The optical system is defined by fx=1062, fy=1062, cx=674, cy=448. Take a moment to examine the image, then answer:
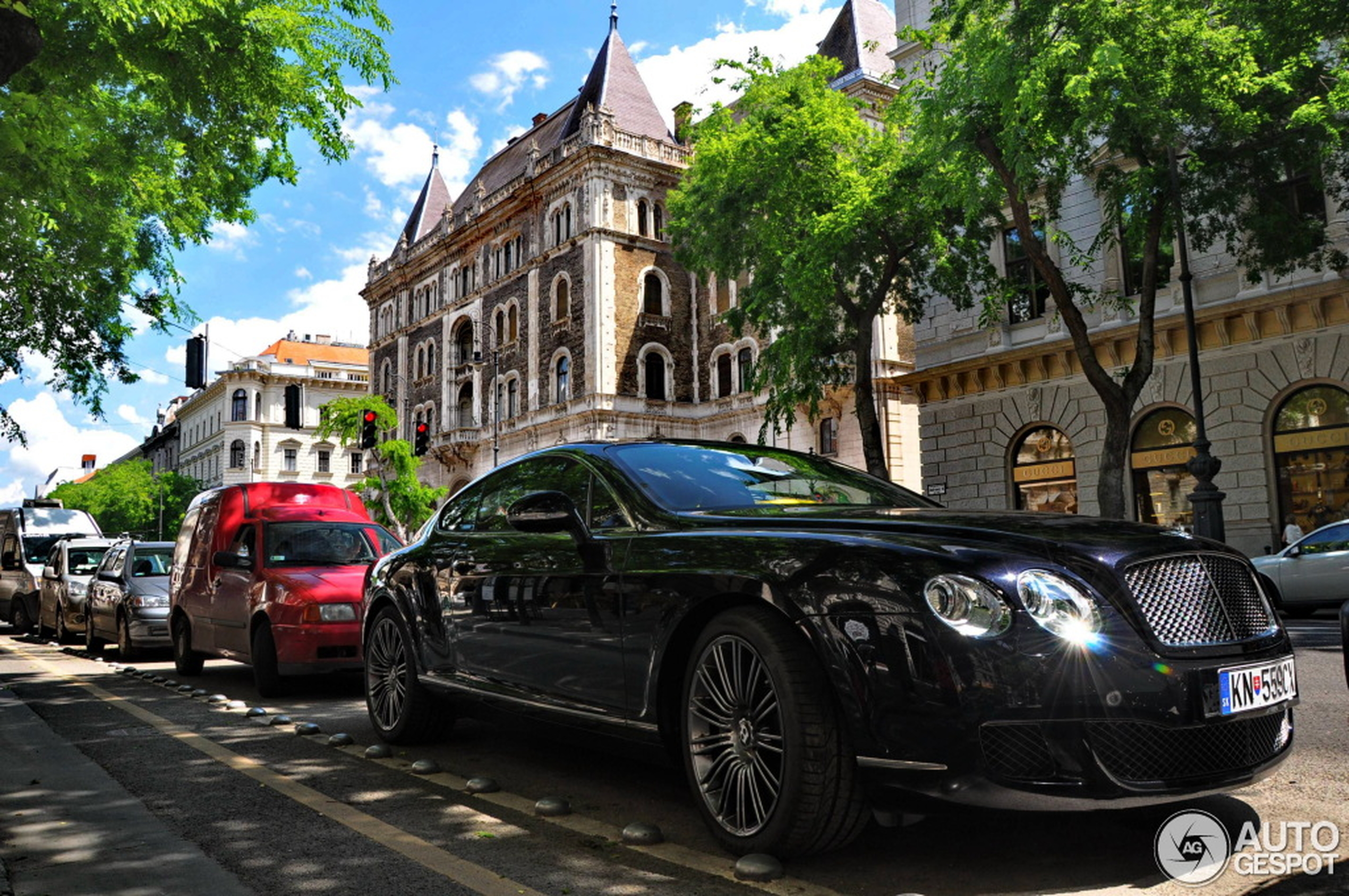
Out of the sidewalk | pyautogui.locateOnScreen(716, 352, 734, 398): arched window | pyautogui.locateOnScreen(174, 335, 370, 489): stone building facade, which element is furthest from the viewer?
pyautogui.locateOnScreen(174, 335, 370, 489): stone building facade

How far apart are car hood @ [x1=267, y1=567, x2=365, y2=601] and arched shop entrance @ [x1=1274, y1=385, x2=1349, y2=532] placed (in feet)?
62.0

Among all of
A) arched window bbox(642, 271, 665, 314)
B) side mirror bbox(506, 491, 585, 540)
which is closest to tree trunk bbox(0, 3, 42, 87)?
side mirror bbox(506, 491, 585, 540)

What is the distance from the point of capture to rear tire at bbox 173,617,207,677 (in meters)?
11.0

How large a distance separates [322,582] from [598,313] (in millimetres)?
37230

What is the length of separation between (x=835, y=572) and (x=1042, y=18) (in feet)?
44.9

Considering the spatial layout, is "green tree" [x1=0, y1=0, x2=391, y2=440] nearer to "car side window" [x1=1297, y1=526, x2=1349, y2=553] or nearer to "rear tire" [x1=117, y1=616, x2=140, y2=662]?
"rear tire" [x1=117, y1=616, x2=140, y2=662]

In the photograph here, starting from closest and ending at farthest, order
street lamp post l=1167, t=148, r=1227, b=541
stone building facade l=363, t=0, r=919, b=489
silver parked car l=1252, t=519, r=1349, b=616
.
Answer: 1. silver parked car l=1252, t=519, r=1349, b=616
2. street lamp post l=1167, t=148, r=1227, b=541
3. stone building facade l=363, t=0, r=919, b=489

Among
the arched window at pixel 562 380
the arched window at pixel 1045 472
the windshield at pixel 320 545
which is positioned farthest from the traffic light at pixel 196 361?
the arched window at pixel 562 380

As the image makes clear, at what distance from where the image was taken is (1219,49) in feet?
46.9

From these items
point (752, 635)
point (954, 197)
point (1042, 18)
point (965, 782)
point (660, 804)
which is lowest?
point (660, 804)

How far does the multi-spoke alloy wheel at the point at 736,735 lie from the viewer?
357 centimetres

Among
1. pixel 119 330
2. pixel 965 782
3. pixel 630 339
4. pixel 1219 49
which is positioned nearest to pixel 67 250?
pixel 119 330

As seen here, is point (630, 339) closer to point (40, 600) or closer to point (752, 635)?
point (40, 600)

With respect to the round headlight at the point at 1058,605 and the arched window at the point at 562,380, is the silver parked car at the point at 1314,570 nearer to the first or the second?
the round headlight at the point at 1058,605
